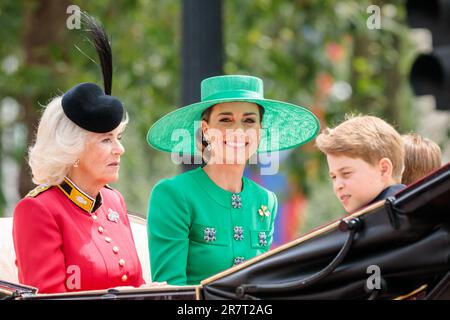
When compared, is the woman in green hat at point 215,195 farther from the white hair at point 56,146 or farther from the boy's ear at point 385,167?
the boy's ear at point 385,167

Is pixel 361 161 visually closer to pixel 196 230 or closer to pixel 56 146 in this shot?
pixel 196 230

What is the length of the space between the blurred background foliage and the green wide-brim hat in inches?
175

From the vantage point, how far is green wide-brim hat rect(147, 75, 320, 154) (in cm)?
392

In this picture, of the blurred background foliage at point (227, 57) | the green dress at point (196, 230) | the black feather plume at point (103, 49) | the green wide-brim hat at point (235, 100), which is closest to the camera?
the green dress at point (196, 230)

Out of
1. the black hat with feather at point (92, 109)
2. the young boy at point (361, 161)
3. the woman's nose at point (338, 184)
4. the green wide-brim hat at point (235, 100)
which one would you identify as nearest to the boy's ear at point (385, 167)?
the young boy at point (361, 161)

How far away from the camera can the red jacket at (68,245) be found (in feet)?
11.9

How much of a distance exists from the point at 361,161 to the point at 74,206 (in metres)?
1.12

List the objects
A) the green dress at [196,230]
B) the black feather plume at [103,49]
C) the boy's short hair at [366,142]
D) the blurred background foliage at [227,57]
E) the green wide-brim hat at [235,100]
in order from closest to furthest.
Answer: the boy's short hair at [366,142]
the green dress at [196,230]
the green wide-brim hat at [235,100]
the black feather plume at [103,49]
the blurred background foliage at [227,57]

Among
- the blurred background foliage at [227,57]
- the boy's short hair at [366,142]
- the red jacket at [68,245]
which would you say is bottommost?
the red jacket at [68,245]

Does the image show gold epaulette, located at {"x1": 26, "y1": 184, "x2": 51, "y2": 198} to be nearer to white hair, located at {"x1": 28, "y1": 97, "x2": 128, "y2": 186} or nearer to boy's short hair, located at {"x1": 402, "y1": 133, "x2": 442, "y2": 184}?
white hair, located at {"x1": 28, "y1": 97, "x2": 128, "y2": 186}

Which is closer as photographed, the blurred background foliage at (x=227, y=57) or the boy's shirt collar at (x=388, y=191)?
the boy's shirt collar at (x=388, y=191)

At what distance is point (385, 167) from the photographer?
3.63 metres

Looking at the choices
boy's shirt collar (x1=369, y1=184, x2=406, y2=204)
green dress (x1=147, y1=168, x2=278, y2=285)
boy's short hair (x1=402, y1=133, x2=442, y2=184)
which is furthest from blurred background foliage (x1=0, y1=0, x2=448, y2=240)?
boy's shirt collar (x1=369, y1=184, x2=406, y2=204)

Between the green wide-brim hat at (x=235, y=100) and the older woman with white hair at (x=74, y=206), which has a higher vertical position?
the green wide-brim hat at (x=235, y=100)
